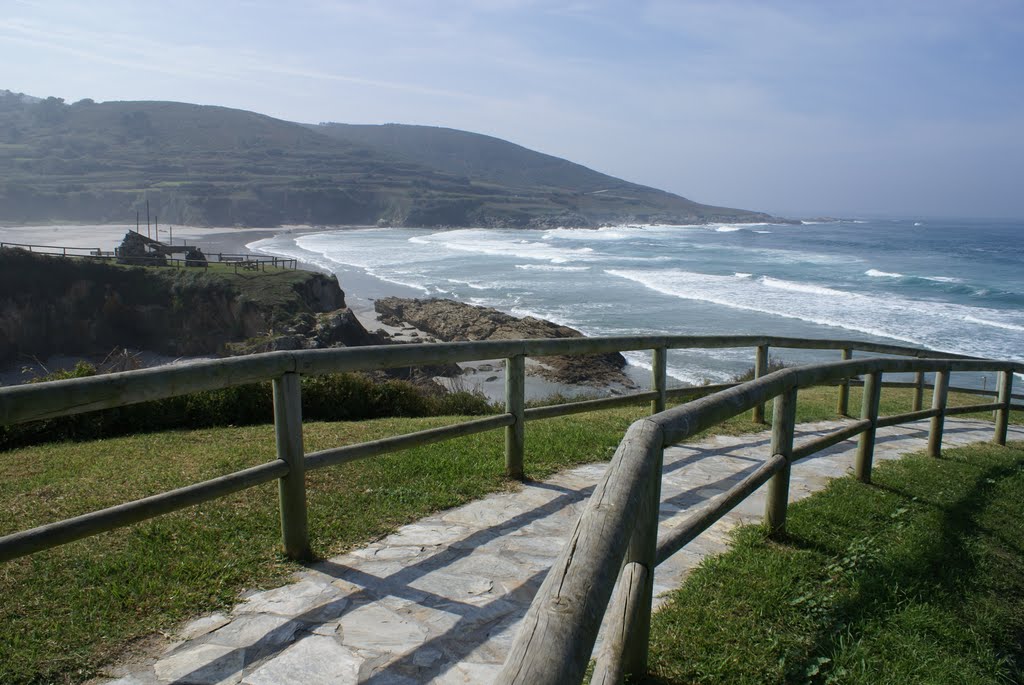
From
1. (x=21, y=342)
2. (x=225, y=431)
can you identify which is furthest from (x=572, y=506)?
(x=21, y=342)

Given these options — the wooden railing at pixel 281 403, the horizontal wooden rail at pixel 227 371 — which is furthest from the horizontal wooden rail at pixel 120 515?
the horizontal wooden rail at pixel 227 371

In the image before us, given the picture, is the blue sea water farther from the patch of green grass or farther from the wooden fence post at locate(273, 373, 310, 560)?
the wooden fence post at locate(273, 373, 310, 560)

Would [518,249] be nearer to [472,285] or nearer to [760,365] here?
[472,285]

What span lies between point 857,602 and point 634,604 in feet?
5.63

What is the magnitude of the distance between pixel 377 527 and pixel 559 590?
2942 millimetres

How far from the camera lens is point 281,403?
3562 mm

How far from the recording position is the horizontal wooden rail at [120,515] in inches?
103

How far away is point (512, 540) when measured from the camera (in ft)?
13.7

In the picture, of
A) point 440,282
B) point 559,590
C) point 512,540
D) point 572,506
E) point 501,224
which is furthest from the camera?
point 501,224

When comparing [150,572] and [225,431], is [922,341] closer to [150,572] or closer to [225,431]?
[225,431]

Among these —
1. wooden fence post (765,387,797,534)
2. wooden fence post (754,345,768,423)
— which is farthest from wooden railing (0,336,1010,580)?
wooden fence post (754,345,768,423)

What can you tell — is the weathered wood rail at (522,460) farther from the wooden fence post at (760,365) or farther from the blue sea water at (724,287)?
the blue sea water at (724,287)

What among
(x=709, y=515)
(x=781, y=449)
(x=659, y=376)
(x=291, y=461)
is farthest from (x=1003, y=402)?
(x=291, y=461)

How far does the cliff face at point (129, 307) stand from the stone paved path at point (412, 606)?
29.2 m
